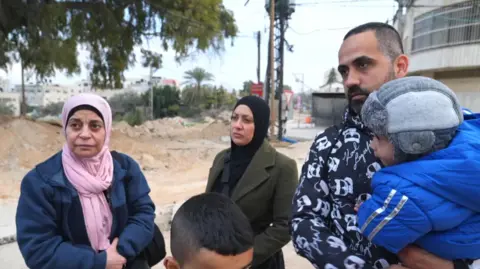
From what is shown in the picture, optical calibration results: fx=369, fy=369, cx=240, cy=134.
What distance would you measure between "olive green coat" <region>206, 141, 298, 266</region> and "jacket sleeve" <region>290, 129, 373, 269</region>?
2.48 feet

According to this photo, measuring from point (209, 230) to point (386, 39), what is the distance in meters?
0.92

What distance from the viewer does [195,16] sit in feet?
42.0

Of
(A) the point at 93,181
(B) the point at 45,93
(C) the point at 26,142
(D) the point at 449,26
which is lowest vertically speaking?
(C) the point at 26,142

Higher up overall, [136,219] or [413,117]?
[413,117]

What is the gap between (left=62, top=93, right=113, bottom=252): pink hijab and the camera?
176 cm

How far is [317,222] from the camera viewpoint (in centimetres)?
129

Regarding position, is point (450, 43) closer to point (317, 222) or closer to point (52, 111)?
point (317, 222)

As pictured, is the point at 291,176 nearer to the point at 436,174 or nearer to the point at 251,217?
the point at 251,217

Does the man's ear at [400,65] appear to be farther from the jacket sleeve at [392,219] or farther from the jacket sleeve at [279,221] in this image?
the jacket sleeve at [279,221]

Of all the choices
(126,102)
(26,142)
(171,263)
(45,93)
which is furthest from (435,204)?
(45,93)

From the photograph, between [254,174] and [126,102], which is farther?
[126,102]

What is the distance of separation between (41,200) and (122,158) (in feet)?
1.63

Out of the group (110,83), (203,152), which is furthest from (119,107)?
(203,152)

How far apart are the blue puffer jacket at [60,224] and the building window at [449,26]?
1953 cm
